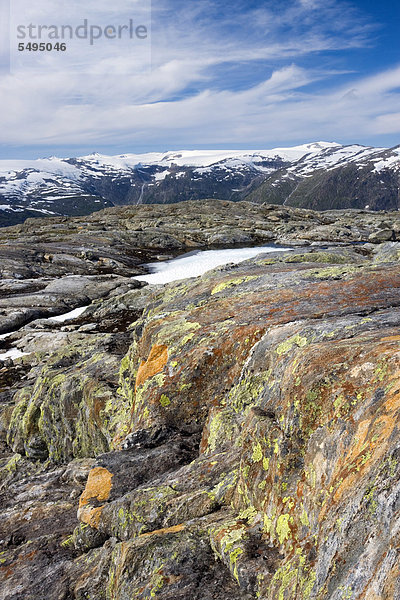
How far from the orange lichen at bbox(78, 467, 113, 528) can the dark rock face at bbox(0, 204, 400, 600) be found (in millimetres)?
38

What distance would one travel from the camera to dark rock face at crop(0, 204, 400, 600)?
5926mm

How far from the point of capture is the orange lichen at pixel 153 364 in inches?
529

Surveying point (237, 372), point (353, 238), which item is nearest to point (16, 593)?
point (237, 372)

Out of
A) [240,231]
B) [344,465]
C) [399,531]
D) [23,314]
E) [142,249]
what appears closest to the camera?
[399,531]

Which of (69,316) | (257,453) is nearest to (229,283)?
Result: (257,453)

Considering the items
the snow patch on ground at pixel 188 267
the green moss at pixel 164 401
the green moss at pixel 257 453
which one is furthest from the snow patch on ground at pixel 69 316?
the green moss at pixel 257 453

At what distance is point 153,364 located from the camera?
45.1 ft

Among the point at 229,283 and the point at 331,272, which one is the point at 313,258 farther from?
the point at 229,283

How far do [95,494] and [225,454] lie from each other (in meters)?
4.05

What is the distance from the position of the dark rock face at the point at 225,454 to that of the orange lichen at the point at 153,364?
0.06 meters

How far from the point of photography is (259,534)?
7336mm

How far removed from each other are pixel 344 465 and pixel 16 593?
901cm

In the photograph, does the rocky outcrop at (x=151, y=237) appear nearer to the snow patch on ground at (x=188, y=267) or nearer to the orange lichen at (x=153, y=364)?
the snow patch on ground at (x=188, y=267)

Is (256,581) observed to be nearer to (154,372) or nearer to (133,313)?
(154,372)
